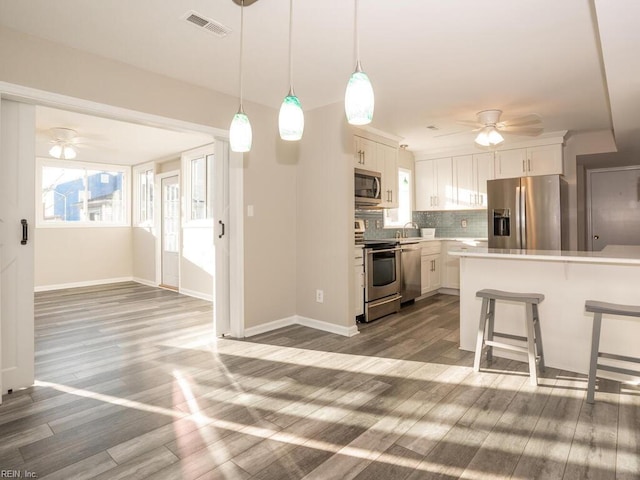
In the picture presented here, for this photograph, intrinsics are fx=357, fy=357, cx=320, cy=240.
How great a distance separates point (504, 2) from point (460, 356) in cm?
257

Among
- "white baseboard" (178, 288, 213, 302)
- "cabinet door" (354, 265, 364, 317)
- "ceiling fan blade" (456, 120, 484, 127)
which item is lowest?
"white baseboard" (178, 288, 213, 302)

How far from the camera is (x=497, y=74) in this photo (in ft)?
10.0

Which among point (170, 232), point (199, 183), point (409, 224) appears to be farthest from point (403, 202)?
point (170, 232)

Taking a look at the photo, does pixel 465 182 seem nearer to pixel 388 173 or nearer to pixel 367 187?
pixel 388 173

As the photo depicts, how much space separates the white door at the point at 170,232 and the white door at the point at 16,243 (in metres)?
3.68

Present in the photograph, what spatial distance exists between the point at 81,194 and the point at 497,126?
7.06m

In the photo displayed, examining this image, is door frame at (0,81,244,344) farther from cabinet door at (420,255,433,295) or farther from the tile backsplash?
cabinet door at (420,255,433,295)

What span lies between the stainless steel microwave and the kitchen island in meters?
1.53

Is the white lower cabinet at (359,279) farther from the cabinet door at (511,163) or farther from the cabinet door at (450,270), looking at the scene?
the cabinet door at (511,163)

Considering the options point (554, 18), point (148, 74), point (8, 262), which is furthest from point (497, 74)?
point (8, 262)

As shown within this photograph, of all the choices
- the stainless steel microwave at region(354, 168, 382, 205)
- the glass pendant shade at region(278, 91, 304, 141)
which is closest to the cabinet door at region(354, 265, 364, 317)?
the stainless steel microwave at region(354, 168, 382, 205)

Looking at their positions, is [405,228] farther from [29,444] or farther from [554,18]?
[29,444]

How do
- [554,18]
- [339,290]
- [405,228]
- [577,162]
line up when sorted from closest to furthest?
[554,18] < [339,290] < [577,162] < [405,228]

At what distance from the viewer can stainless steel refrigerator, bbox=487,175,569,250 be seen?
14.8 ft
